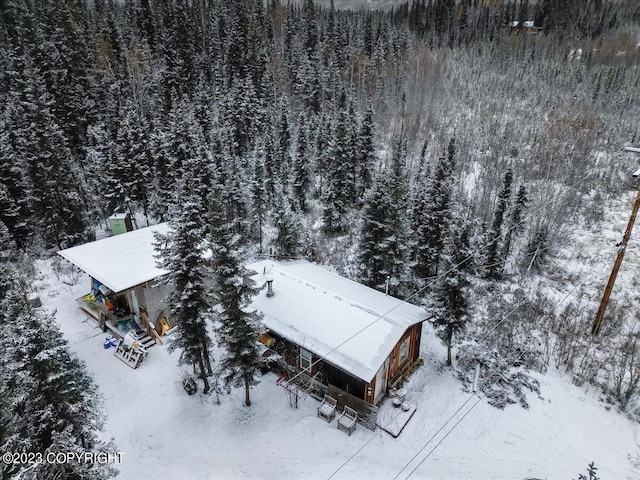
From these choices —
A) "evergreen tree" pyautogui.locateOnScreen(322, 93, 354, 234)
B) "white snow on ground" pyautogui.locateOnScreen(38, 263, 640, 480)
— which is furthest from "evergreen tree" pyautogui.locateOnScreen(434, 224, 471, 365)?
"evergreen tree" pyautogui.locateOnScreen(322, 93, 354, 234)

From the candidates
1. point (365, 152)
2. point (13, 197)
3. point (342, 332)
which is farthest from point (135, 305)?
point (365, 152)

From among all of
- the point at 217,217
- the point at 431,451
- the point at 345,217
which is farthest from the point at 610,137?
the point at 217,217

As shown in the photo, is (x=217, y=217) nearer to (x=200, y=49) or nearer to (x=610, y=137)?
(x=610, y=137)

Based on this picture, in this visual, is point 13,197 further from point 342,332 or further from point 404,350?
point 404,350

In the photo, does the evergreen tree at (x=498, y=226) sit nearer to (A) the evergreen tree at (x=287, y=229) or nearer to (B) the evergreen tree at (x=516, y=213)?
(B) the evergreen tree at (x=516, y=213)

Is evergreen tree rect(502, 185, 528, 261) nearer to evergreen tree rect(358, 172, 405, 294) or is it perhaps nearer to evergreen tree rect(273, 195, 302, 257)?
evergreen tree rect(358, 172, 405, 294)

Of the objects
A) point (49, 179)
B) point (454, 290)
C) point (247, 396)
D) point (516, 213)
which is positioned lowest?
point (247, 396)

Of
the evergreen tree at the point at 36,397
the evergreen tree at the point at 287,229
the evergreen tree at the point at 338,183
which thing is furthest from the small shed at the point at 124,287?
the evergreen tree at the point at 338,183

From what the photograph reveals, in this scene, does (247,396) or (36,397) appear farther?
(247,396)

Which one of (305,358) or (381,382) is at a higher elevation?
(305,358)
